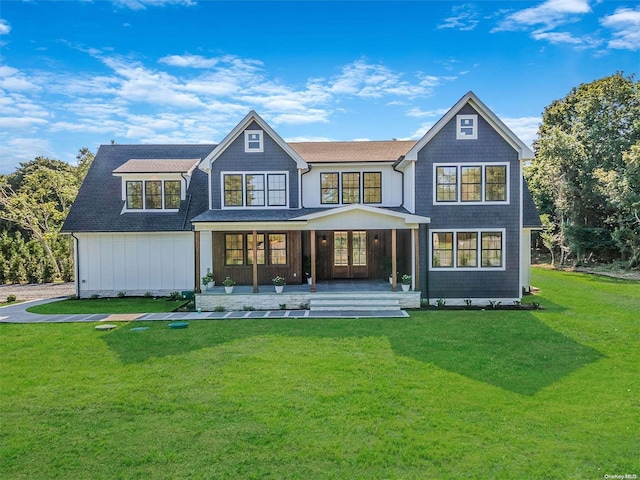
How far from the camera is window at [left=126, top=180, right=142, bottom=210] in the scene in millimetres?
19344

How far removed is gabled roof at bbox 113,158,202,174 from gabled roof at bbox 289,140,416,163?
5590 mm

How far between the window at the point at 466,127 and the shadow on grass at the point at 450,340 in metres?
7.10

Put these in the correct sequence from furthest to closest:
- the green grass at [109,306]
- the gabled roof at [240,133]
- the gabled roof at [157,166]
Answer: the gabled roof at [157,166] → the gabled roof at [240,133] → the green grass at [109,306]

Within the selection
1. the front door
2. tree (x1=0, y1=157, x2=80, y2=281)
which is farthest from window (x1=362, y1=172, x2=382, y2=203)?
tree (x1=0, y1=157, x2=80, y2=281)

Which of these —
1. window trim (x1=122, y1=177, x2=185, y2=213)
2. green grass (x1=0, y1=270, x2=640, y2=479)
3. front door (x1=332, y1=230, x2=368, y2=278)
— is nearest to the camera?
green grass (x1=0, y1=270, x2=640, y2=479)

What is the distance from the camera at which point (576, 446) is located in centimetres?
532

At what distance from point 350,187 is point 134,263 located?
36.1 ft

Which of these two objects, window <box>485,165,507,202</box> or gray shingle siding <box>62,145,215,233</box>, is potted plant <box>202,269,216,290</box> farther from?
window <box>485,165,507,202</box>

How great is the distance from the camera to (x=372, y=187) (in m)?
18.4

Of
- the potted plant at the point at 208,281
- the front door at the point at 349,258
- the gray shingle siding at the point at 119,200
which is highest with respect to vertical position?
the gray shingle siding at the point at 119,200

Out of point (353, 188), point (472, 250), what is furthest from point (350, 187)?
point (472, 250)

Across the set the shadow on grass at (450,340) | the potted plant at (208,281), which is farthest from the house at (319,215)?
the shadow on grass at (450,340)

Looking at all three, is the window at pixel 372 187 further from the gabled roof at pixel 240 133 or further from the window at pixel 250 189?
the window at pixel 250 189

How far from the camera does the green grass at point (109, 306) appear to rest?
15.1 m
